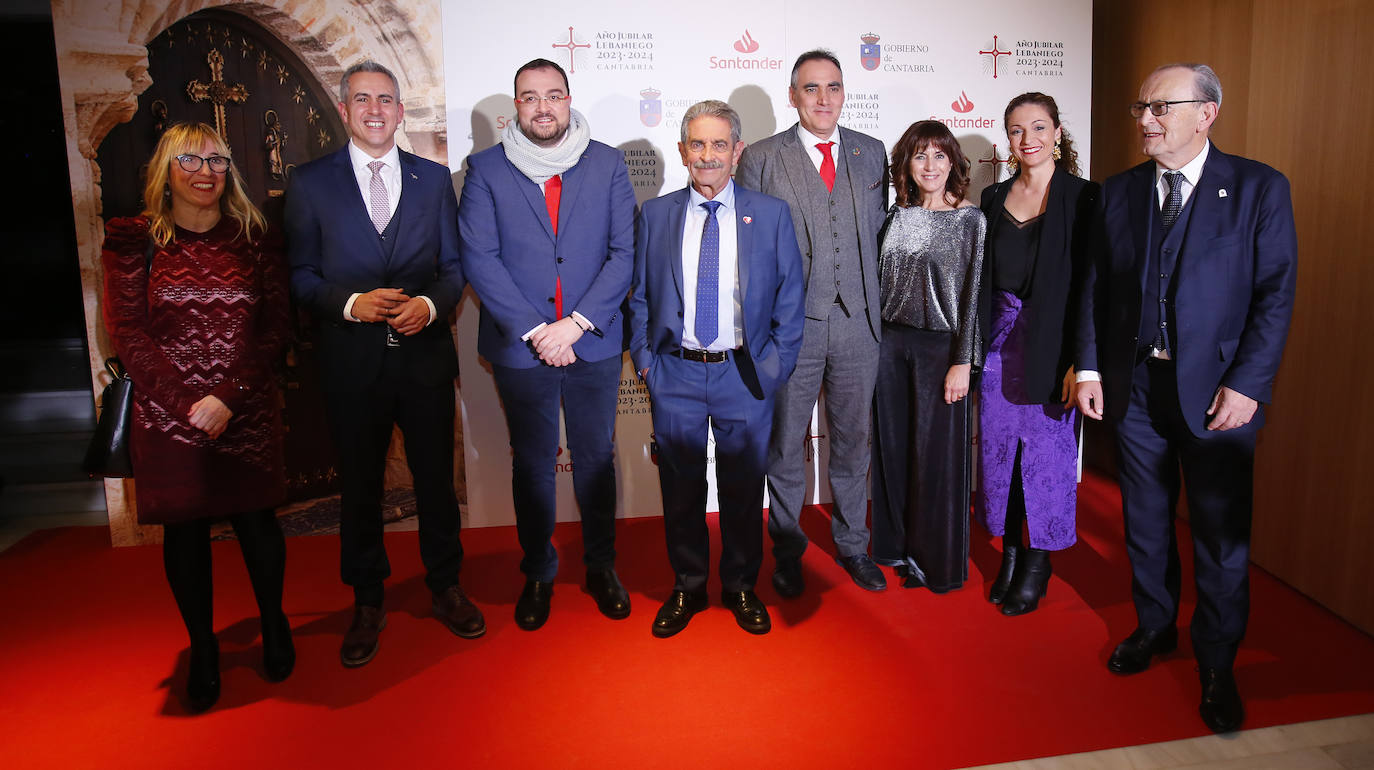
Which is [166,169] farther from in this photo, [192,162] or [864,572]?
[864,572]

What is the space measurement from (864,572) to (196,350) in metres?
2.61

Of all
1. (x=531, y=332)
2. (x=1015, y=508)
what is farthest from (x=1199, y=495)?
(x=531, y=332)

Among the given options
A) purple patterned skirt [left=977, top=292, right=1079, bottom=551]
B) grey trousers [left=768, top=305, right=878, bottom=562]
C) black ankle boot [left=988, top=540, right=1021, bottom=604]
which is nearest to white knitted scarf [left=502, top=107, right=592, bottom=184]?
grey trousers [left=768, top=305, right=878, bottom=562]

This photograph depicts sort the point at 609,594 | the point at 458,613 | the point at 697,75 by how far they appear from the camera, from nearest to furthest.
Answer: the point at 458,613
the point at 609,594
the point at 697,75

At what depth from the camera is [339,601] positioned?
3553 mm

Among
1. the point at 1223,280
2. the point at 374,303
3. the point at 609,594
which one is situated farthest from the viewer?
the point at 609,594

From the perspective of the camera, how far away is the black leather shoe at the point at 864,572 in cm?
351

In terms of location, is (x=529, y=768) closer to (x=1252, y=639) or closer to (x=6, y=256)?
(x=1252, y=639)

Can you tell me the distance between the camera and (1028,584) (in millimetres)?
3311

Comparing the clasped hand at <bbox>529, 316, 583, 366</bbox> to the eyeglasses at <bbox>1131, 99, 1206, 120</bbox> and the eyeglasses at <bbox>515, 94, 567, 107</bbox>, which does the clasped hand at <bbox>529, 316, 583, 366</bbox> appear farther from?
the eyeglasses at <bbox>1131, 99, 1206, 120</bbox>

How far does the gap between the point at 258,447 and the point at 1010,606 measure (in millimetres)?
2778

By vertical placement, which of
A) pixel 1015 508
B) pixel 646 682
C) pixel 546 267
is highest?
pixel 546 267

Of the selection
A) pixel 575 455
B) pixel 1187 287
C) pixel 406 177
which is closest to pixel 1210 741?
pixel 1187 287

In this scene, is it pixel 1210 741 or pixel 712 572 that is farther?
pixel 712 572
